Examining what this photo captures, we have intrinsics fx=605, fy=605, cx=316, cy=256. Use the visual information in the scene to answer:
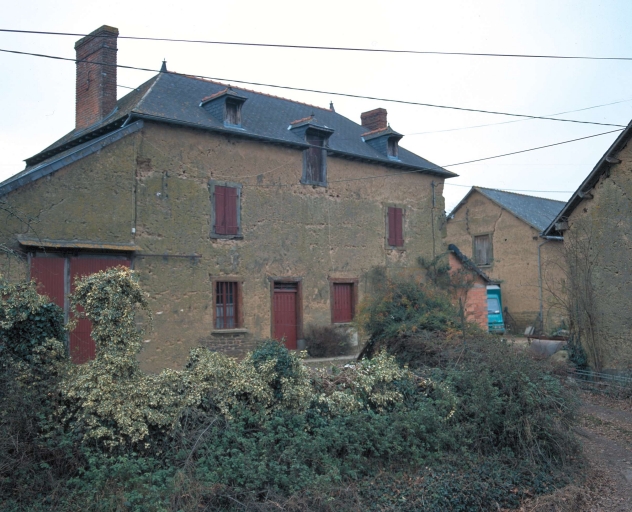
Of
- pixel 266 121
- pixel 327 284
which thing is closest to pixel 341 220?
pixel 327 284

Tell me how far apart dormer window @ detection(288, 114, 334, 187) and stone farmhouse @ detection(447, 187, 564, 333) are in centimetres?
1225

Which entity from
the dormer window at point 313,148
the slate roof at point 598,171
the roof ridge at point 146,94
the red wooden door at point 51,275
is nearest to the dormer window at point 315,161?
the dormer window at point 313,148

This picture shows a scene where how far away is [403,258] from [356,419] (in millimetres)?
13991

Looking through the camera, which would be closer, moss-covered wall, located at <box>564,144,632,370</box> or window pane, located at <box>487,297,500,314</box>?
moss-covered wall, located at <box>564,144,632,370</box>

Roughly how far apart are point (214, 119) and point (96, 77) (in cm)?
390

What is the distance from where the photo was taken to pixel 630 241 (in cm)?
1418

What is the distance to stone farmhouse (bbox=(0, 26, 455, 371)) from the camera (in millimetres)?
13969

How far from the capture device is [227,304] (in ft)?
55.8

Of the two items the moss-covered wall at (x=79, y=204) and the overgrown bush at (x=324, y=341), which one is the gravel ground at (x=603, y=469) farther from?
the moss-covered wall at (x=79, y=204)

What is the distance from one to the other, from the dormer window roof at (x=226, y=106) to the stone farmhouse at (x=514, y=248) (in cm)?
1558

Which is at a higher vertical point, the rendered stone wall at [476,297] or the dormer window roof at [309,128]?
the dormer window roof at [309,128]

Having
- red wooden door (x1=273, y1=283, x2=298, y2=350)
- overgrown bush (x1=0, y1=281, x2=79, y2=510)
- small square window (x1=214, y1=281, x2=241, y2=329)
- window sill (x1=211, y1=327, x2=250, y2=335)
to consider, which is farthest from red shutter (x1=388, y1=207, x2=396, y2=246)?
overgrown bush (x1=0, y1=281, x2=79, y2=510)

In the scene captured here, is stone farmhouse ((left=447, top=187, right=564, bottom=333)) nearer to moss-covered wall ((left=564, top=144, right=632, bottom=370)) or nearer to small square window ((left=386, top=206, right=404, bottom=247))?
small square window ((left=386, top=206, right=404, bottom=247))

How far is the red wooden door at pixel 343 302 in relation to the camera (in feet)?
64.9
